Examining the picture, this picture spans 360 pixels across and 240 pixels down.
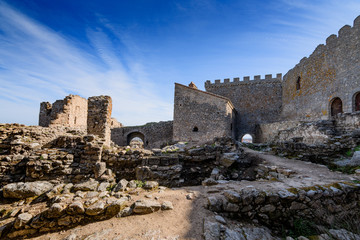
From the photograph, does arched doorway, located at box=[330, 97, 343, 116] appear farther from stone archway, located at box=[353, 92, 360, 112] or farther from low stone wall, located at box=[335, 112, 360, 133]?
low stone wall, located at box=[335, 112, 360, 133]

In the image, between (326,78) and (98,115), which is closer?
(98,115)

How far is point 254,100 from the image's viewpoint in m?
23.9

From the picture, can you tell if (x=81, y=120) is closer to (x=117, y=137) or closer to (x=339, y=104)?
(x=117, y=137)

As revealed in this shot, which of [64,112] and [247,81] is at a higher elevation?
[247,81]

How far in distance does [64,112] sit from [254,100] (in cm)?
2289

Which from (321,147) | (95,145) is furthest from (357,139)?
(95,145)

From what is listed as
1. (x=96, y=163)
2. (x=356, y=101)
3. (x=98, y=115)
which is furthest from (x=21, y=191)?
(x=356, y=101)

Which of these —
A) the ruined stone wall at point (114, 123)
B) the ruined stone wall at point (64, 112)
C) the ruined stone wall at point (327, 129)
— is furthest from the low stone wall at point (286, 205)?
the ruined stone wall at point (114, 123)

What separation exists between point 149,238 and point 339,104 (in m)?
18.2

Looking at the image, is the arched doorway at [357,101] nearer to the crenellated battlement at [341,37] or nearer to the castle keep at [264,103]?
the castle keep at [264,103]

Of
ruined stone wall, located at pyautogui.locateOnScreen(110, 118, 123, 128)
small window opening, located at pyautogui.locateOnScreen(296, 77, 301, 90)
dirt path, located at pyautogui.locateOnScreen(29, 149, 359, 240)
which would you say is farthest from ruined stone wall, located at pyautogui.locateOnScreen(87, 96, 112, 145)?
small window opening, located at pyautogui.locateOnScreen(296, 77, 301, 90)

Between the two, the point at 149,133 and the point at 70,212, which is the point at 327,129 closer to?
the point at 70,212

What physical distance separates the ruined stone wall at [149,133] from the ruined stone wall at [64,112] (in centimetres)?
472

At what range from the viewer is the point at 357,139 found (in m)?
7.56
